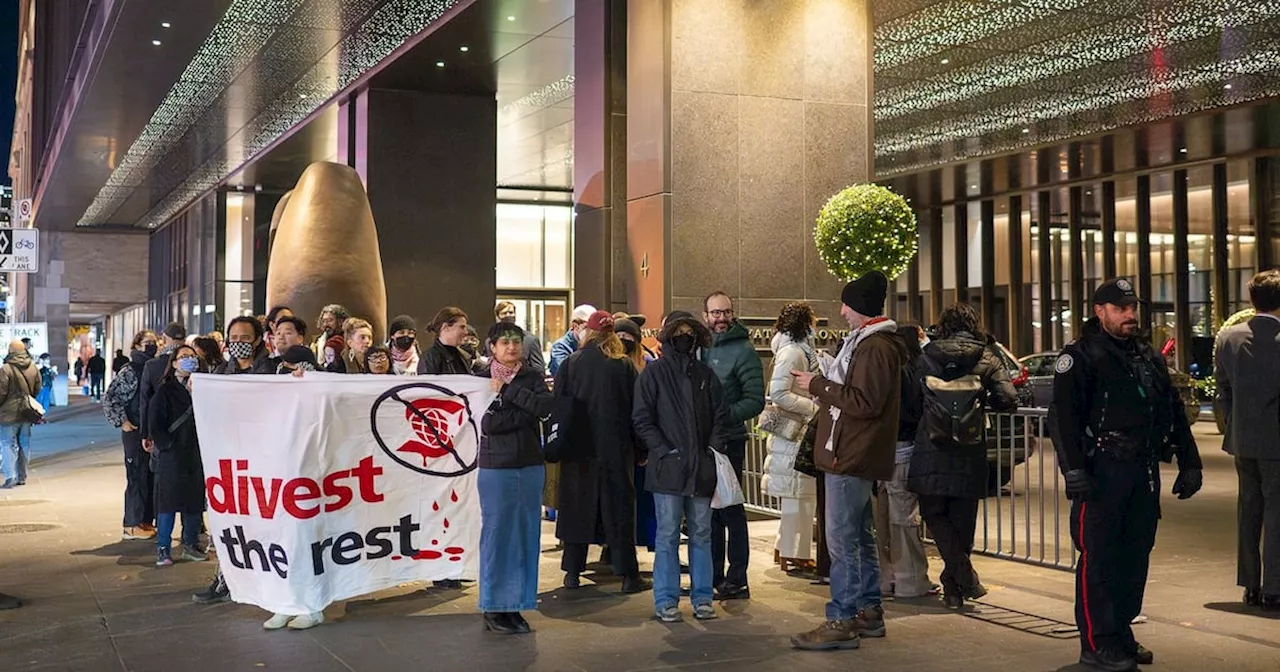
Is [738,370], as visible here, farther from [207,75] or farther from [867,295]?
[207,75]

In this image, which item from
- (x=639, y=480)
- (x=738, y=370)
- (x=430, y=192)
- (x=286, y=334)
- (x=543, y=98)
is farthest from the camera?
(x=543, y=98)

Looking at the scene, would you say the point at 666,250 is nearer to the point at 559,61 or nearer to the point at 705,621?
the point at 705,621

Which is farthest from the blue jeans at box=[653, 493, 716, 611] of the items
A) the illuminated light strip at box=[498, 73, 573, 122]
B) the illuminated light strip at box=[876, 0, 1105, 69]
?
the illuminated light strip at box=[498, 73, 573, 122]

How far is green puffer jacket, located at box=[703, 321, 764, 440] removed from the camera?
8.52 m

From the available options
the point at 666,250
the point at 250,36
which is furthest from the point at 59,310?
the point at 666,250

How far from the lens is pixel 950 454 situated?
8.10 m

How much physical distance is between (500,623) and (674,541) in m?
1.17

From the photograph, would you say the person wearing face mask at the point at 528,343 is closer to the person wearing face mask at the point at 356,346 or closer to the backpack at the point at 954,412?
the person wearing face mask at the point at 356,346

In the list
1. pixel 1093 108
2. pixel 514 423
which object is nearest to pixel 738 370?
pixel 514 423

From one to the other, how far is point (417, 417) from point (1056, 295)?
37314 mm

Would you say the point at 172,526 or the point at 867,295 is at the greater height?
the point at 867,295

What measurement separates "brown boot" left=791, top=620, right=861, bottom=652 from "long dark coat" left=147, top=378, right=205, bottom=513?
5.05 meters

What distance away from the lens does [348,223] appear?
1606cm

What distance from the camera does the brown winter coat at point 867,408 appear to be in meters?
7.01
